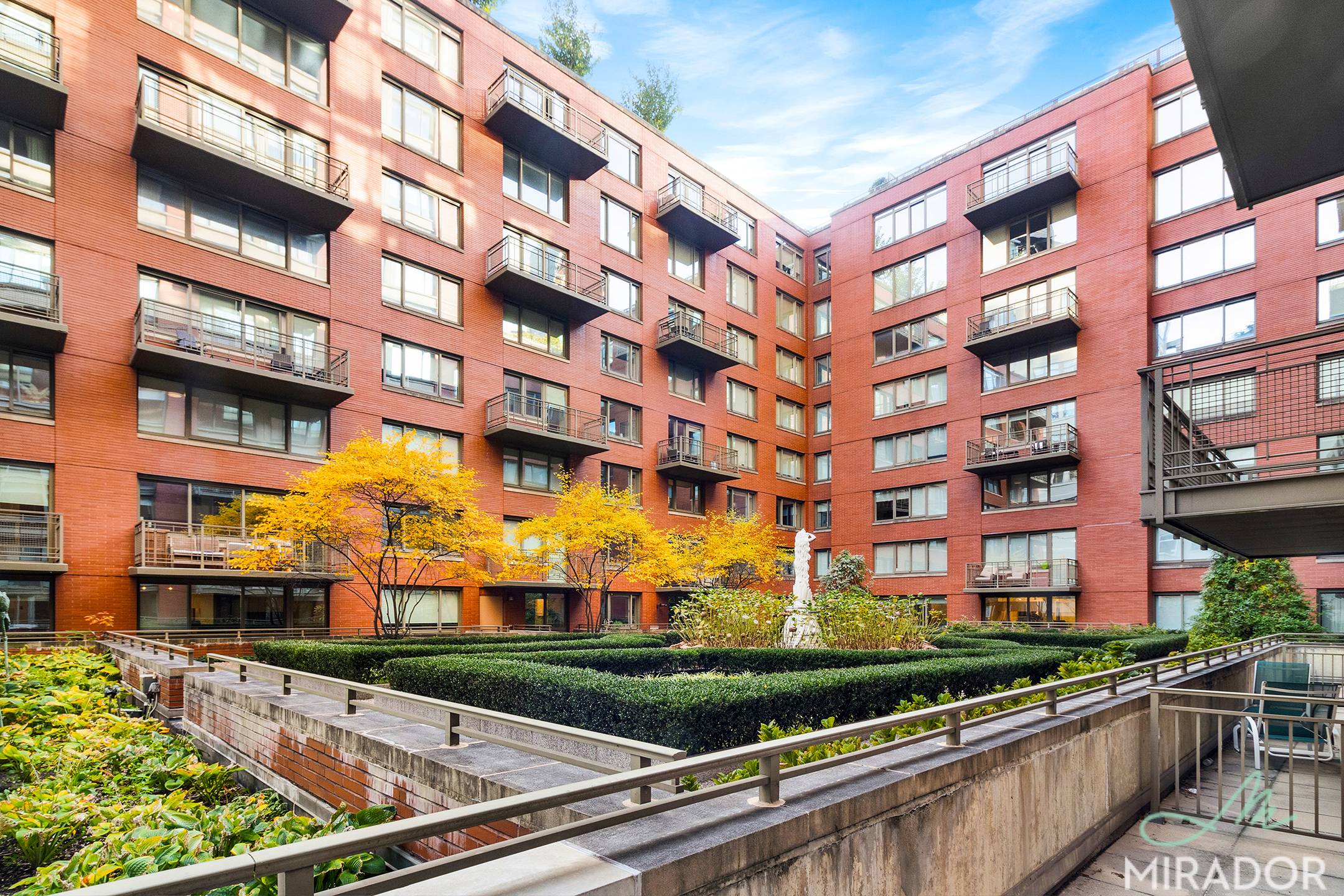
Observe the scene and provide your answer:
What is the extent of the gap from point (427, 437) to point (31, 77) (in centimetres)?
1347

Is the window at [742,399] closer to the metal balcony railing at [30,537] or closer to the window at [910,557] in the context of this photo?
the window at [910,557]

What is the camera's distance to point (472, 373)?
28172 mm

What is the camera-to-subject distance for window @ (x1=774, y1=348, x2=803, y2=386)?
43688 millimetres

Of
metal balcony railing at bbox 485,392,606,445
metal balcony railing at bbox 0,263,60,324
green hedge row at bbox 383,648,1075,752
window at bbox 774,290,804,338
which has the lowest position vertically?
green hedge row at bbox 383,648,1075,752

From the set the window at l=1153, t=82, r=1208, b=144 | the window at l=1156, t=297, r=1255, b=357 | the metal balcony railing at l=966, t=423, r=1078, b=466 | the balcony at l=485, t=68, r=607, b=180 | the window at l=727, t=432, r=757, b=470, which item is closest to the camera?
the window at l=1156, t=297, r=1255, b=357

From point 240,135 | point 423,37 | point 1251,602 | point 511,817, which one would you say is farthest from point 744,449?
point 511,817

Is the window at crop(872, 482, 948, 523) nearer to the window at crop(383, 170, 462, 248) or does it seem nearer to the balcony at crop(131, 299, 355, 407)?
the window at crop(383, 170, 462, 248)

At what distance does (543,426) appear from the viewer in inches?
1142

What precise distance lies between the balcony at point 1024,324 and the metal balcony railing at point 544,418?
16700 mm

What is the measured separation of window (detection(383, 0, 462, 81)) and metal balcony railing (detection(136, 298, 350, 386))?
1187cm

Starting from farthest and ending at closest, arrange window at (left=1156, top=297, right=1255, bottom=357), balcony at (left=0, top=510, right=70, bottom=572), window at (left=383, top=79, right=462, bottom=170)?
window at (left=1156, top=297, right=1255, bottom=357)
window at (left=383, top=79, right=462, bottom=170)
balcony at (left=0, top=510, right=70, bottom=572)

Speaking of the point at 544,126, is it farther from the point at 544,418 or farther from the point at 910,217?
the point at 910,217

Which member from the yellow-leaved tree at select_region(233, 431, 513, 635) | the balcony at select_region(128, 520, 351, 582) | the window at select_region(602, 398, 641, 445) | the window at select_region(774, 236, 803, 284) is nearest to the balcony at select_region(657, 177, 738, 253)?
the window at select_region(774, 236, 803, 284)


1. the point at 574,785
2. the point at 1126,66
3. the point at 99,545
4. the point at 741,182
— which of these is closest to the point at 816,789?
the point at 574,785
